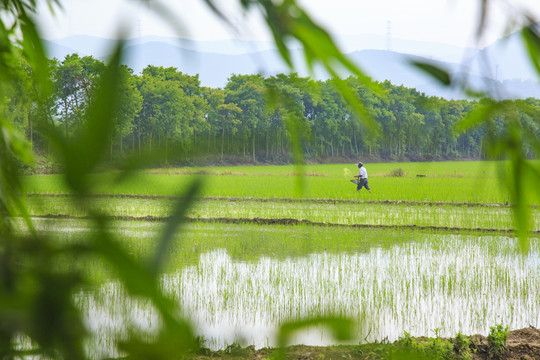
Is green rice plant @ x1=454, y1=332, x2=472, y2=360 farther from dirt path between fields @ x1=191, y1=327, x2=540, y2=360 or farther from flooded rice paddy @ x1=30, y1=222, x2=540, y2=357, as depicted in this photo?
flooded rice paddy @ x1=30, y1=222, x2=540, y2=357

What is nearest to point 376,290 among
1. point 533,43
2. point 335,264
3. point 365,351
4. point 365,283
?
point 365,283

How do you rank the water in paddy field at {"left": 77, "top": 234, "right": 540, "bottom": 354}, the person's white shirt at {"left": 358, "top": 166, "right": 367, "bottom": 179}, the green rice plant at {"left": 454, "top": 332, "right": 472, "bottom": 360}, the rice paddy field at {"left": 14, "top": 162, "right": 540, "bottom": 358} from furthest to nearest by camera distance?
the person's white shirt at {"left": 358, "top": 166, "right": 367, "bottom": 179}
the water in paddy field at {"left": 77, "top": 234, "right": 540, "bottom": 354}
the green rice plant at {"left": 454, "top": 332, "right": 472, "bottom": 360}
the rice paddy field at {"left": 14, "top": 162, "right": 540, "bottom": 358}

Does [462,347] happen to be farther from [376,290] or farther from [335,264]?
[335,264]

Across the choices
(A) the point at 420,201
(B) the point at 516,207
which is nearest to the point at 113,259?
(B) the point at 516,207

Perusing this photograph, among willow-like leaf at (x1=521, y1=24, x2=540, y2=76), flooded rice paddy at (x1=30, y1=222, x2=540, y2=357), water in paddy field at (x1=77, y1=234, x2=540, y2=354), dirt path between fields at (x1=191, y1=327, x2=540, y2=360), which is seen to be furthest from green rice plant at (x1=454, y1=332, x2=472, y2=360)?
willow-like leaf at (x1=521, y1=24, x2=540, y2=76)

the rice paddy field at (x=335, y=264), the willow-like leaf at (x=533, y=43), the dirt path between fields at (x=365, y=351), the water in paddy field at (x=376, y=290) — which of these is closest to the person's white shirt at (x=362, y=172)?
the rice paddy field at (x=335, y=264)

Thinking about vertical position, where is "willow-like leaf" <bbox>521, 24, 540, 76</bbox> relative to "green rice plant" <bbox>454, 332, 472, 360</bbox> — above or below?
above

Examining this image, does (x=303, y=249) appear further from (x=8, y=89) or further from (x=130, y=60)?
(x=130, y=60)

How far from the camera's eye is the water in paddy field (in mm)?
4801

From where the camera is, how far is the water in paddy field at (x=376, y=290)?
4801 millimetres

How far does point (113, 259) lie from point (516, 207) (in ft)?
1.79

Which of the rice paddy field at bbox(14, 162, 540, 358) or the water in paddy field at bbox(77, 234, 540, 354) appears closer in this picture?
the rice paddy field at bbox(14, 162, 540, 358)

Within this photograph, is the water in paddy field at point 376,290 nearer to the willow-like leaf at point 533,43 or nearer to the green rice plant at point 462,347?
the green rice plant at point 462,347

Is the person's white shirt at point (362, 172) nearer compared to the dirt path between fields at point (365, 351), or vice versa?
the dirt path between fields at point (365, 351)
